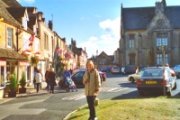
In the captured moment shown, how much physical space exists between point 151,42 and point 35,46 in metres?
51.1

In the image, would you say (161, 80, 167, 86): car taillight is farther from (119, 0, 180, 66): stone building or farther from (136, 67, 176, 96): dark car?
(119, 0, 180, 66): stone building

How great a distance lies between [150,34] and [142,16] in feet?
16.3

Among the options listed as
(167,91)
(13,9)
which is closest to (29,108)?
(167,91)

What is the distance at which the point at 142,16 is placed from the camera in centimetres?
9181

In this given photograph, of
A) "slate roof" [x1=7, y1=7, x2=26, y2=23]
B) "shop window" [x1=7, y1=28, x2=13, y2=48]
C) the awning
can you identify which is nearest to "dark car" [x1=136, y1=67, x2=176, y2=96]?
the awning

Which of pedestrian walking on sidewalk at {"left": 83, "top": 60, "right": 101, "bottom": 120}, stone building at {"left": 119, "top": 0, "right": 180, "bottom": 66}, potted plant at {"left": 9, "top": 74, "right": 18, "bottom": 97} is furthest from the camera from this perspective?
stone building at {"left": 119, "top": 0, "right": 180, "bottom": 66}

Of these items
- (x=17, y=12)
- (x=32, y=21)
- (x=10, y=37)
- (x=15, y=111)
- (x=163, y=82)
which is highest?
(x=17, y=12)

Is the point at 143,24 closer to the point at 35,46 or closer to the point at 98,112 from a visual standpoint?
the point at 35,46

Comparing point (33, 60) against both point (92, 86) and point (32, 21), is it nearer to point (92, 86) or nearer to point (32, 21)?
point (32, 21)

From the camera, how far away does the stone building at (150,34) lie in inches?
3445

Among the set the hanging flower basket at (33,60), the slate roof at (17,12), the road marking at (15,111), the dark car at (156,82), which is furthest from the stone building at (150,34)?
the road marking at (15,111)

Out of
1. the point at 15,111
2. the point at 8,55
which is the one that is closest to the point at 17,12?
the point at 8,55

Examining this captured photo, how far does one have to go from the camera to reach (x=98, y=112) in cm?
1623

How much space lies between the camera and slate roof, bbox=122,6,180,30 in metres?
89.4
